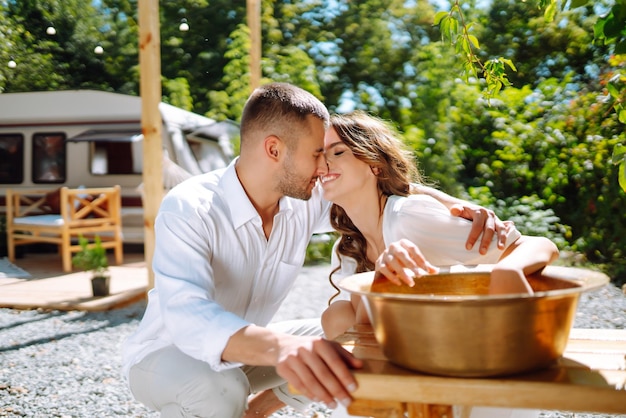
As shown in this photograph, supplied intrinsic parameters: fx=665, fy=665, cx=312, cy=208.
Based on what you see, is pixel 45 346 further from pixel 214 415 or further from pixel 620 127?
pixel 620 127

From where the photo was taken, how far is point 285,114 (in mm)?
2061

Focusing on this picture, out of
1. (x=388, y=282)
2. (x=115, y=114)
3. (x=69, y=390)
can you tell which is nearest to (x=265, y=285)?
(x=388, y=282)

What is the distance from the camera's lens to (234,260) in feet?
6.64

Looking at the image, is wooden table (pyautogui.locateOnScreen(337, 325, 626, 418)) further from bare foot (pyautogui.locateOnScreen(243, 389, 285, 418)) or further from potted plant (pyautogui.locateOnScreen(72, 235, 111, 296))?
potted plant (pyautogui.locateOnScreen(72, 235, 111, 296))

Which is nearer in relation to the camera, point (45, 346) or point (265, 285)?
point (265, 285)

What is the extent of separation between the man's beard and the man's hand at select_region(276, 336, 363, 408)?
949mm

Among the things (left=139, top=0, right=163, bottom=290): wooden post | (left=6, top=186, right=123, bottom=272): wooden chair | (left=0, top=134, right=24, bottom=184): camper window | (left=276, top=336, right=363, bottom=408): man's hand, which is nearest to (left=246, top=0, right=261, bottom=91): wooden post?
(left=139, top=0, right=163, bottom=290): wooden post

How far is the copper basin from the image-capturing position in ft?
3.23

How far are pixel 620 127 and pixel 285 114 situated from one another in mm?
5697

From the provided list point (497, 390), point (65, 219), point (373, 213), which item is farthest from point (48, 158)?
point (497, 390)

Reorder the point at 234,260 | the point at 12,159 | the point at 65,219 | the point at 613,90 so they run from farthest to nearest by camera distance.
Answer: the point at 12,159 < the point at 65,219 < the point at 234,260 < the point at 613,90

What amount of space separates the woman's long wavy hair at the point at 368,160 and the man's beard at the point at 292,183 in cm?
25

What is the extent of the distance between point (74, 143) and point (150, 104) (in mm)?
6065

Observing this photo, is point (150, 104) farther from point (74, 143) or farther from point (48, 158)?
point (48, 158)
